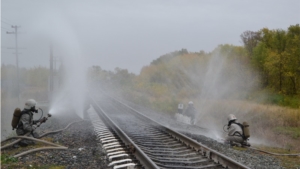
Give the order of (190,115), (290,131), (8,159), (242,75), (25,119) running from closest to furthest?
(8,159) < (25,119) < (290,131) < (190,115) < (242,75)

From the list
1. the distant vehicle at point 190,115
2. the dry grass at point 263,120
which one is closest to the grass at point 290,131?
the dry grass at point 263,120

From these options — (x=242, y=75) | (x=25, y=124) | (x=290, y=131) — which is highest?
(x=242, y=75)

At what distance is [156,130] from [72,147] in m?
5.27

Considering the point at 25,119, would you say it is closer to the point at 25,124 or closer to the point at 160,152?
the point at 25,124

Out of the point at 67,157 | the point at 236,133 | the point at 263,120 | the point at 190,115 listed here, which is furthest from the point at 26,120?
the point at 263,120

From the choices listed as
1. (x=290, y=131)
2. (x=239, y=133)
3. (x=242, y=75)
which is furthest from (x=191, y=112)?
(x=242, y=75)

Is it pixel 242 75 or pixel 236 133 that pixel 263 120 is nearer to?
pixel 236 133

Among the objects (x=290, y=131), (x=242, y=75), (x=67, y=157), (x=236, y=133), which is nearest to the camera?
(x=67, y=157)

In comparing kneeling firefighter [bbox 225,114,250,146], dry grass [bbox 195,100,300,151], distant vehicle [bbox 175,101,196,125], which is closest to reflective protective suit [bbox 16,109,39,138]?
kneeling firefighter [bbox 225,114,250,146]

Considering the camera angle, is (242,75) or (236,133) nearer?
(236,133)

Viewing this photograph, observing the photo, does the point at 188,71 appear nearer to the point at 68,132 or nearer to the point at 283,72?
the point at 283,72

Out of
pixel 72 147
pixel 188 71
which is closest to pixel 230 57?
pixel 188 71

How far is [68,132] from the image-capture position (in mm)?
14391

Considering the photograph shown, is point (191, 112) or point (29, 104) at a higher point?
point (29, 104)
